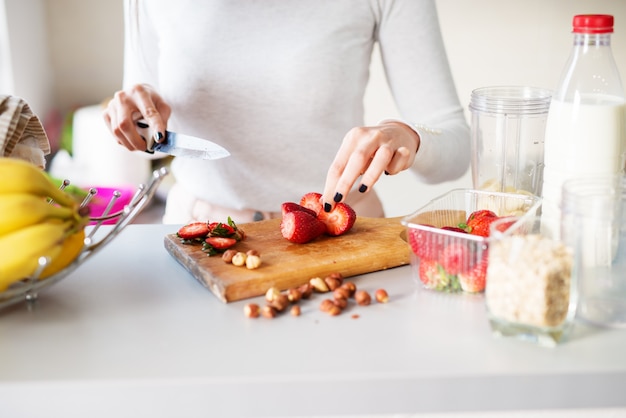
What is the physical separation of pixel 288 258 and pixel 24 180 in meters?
0.33

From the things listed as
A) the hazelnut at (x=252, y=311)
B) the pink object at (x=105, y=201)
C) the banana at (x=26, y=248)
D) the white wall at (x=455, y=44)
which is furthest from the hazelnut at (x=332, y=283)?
the white wall at (x=455, y=44)

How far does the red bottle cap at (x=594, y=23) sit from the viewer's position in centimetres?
78

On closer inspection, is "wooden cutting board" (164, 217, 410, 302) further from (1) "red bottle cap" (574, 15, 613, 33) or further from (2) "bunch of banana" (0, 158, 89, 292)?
(1) "red bottle cap" (574, 15, 613, 33)

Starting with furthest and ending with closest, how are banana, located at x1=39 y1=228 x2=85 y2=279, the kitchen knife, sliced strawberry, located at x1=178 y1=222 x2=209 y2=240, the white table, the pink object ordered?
1. the pink object
2. the kitchen knife
3. sliced strawberry, located at x1=178 y1=222 x2=209 y2=240
4. banana, located at x1=39 y1=228 x2=85 y2=279
5. the white table

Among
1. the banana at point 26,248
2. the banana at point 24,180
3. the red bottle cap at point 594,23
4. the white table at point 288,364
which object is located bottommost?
the white table at point 288,364

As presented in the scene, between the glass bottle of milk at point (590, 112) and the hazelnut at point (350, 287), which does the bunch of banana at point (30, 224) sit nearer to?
the hazelnut at point (350, 287)

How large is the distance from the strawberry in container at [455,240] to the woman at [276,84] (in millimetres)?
279

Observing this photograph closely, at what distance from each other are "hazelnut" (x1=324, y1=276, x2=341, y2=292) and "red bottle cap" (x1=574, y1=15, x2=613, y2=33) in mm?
394

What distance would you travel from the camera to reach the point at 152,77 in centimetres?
156

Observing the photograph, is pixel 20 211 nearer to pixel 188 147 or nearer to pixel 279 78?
pixel 188 147

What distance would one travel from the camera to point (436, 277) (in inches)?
32.7

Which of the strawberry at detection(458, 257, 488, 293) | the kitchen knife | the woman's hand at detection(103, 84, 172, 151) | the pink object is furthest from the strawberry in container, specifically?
the pink object

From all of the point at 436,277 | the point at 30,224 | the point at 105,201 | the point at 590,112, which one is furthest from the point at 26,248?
the point at 105,201

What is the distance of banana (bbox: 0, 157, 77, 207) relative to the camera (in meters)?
0.73
